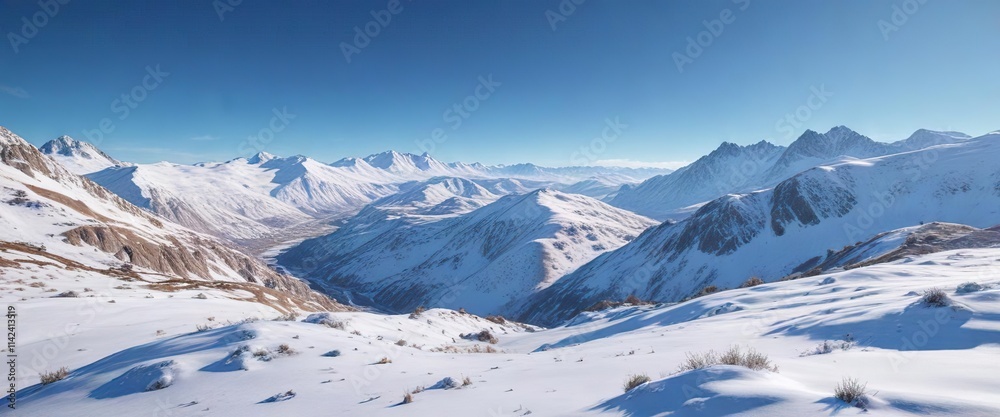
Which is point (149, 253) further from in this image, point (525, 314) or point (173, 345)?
point (525, 314)

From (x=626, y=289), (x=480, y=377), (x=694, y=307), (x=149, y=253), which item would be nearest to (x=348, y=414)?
(x=480, y=377)

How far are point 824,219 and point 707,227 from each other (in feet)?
101

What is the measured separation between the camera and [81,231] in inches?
2486

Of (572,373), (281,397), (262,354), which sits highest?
(262,354)

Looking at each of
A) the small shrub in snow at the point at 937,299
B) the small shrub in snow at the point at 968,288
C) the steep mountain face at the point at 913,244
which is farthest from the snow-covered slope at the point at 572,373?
the steep mountain face at the point at 913,244

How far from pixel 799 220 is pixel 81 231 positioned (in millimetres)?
164328

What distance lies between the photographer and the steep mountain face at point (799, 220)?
110875mm

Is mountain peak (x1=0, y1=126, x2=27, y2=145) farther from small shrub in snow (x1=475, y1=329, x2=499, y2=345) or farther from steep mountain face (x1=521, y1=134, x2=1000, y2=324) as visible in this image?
steep mountain face (x1=521, y1=134, x2=1000, y2=324)

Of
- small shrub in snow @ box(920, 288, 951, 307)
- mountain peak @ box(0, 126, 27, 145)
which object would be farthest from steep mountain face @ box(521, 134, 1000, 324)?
mountain peak @ box(0, 126, 27, 145)

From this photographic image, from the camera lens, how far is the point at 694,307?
2328 cm

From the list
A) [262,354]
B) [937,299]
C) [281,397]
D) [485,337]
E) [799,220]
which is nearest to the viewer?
[281,397]

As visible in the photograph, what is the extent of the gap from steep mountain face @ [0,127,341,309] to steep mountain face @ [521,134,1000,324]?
92.2 metres

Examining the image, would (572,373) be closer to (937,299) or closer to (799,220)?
(937,299)

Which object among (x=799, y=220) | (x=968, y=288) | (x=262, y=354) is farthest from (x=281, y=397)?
(x=799, y=220)
